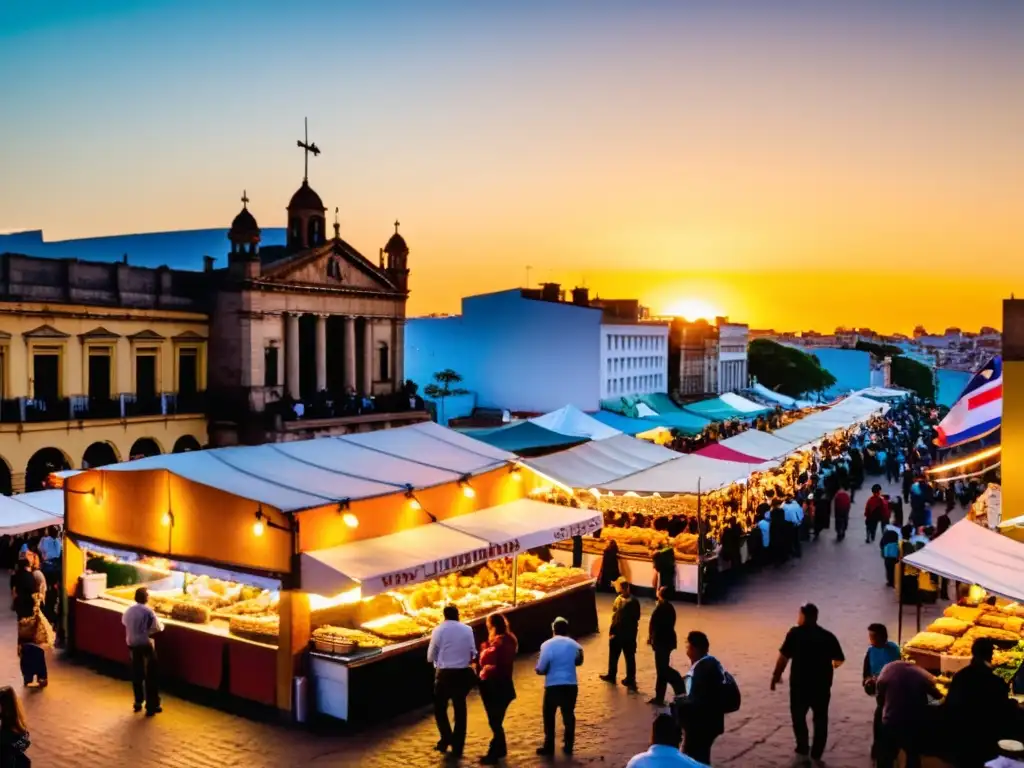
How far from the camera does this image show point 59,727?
11445mm

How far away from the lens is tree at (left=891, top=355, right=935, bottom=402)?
5910 inches

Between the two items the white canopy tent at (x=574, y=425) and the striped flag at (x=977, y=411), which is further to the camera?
the white canopy tent at (x=574, y=425)

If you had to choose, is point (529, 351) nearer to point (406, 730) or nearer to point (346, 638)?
point (346, 638)

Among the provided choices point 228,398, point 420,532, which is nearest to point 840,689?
point 420,532

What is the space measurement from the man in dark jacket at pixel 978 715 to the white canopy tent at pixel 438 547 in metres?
6.29

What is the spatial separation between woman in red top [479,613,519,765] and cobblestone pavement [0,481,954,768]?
0.25m

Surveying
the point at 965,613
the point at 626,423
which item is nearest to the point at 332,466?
the point at 965,613

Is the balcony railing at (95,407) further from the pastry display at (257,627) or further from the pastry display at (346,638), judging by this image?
the pastry display at (346,638)

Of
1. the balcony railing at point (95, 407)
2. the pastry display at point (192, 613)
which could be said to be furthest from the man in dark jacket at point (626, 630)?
the balcony railing at point (95, 407)

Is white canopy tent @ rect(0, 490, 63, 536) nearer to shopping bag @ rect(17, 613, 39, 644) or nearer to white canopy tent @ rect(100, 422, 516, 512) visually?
white canopy tent @ rect(100, 422, 516, 512)

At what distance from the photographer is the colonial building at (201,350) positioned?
32.3m

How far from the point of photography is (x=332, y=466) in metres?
14.6

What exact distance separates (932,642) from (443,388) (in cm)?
5492

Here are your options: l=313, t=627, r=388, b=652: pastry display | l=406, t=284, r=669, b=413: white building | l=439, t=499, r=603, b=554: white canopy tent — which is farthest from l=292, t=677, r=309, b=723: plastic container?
l=406, t=284, r=669, b=413: white building
